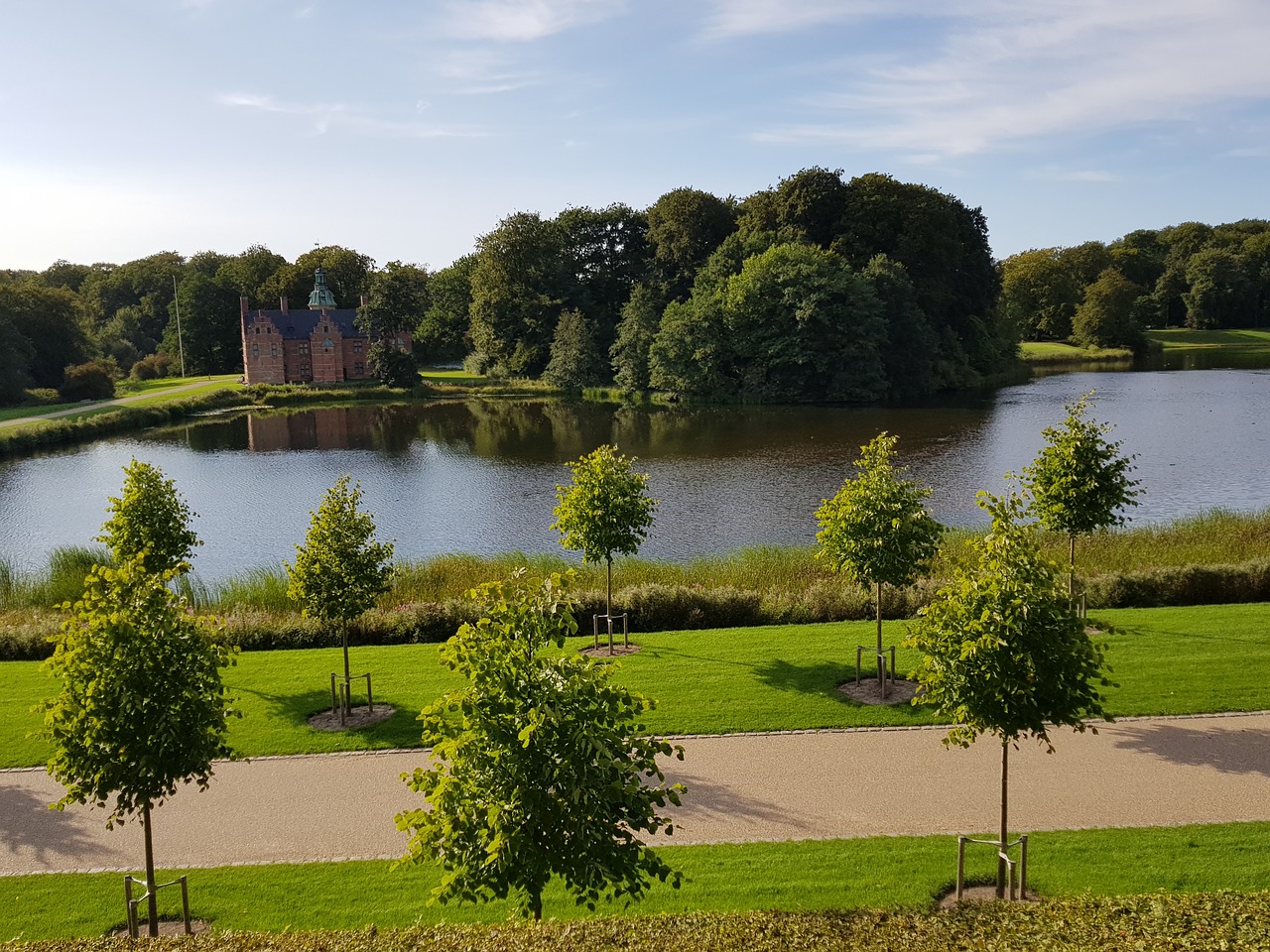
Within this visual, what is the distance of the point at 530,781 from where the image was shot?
7.47 m

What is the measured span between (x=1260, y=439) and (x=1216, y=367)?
43.2 metres

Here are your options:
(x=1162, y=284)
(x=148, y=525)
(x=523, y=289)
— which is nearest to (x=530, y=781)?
(x=148, y=525)

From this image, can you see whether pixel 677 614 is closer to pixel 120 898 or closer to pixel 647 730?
pixel 647 730

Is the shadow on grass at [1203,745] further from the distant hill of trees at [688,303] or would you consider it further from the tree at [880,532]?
the distant hill of trees at [688,303]

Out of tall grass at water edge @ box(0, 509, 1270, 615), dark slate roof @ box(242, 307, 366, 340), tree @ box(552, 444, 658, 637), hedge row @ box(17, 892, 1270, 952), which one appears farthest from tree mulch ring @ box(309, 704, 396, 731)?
dark slate roof @ box(242, 307, 366, 340)

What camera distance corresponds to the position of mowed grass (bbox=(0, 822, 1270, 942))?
32.2 feet

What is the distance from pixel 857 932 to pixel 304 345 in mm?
86717

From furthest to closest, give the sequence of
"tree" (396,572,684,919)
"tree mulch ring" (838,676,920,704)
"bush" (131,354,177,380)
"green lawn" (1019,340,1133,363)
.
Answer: "green lawn" (1019,340,1133,363) < "bush" (131,354,177,380) < "tree mulch ring" (838,676,920,704) < "tree" (396,572,684,919)

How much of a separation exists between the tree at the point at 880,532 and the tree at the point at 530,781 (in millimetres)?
8800

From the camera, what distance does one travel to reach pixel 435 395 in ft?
265

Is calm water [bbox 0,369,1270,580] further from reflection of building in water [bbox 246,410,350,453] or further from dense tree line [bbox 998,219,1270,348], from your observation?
dense tree line [bbox 998,219,1270,348]

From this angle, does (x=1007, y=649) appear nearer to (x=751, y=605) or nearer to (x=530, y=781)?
(x=530, y=781)

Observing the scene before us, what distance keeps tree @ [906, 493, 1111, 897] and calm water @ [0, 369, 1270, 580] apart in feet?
61.1

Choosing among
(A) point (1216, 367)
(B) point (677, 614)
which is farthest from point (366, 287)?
(B) point (677, 614)
